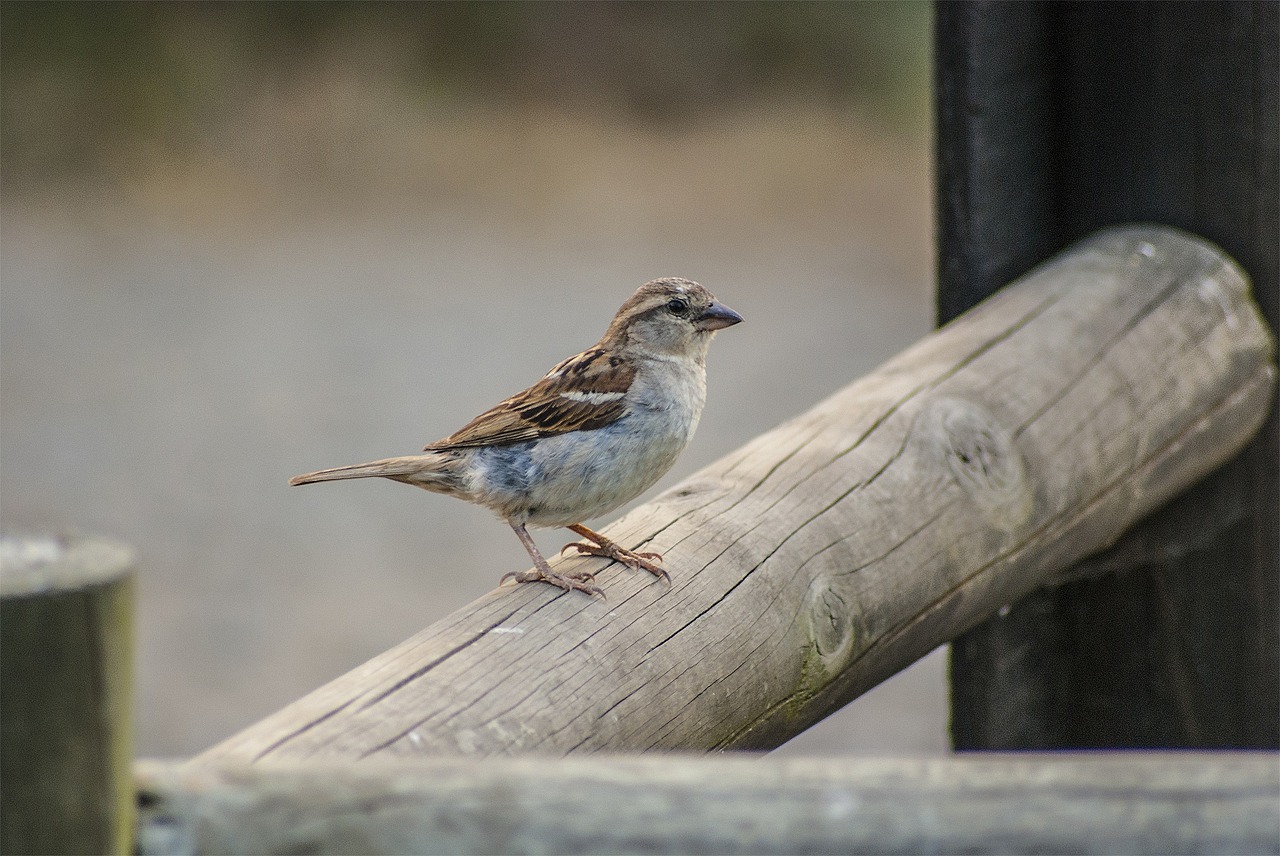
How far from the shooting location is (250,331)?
30.8ft

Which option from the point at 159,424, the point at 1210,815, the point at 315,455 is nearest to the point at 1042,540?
the point at 1210,815

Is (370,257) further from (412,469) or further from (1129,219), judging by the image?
(412,469)

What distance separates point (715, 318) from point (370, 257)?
8375 mm

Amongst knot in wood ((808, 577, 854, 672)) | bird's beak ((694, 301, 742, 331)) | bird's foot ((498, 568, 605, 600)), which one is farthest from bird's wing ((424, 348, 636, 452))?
knot in wood ((808, 577, 854, 672))

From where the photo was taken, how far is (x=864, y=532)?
6.88 ft

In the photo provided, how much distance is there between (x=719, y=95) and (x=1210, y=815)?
12.8 meters

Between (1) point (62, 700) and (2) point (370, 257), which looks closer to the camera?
(1) point (62, 700)

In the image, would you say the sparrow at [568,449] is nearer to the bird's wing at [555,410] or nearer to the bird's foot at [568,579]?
the bird's wing at [555,410]

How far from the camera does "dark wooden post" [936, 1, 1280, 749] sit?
2840mm

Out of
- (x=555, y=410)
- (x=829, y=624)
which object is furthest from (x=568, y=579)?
(x=555, y=410)

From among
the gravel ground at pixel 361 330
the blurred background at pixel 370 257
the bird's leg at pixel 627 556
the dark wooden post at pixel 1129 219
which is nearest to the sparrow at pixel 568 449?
the bird's leg at pixel 627 556

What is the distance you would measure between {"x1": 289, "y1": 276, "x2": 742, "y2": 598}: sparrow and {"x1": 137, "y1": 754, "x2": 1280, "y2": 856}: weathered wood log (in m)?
1.36

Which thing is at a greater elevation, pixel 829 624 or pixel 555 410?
pixel 555 410

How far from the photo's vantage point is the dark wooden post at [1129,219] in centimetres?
284
